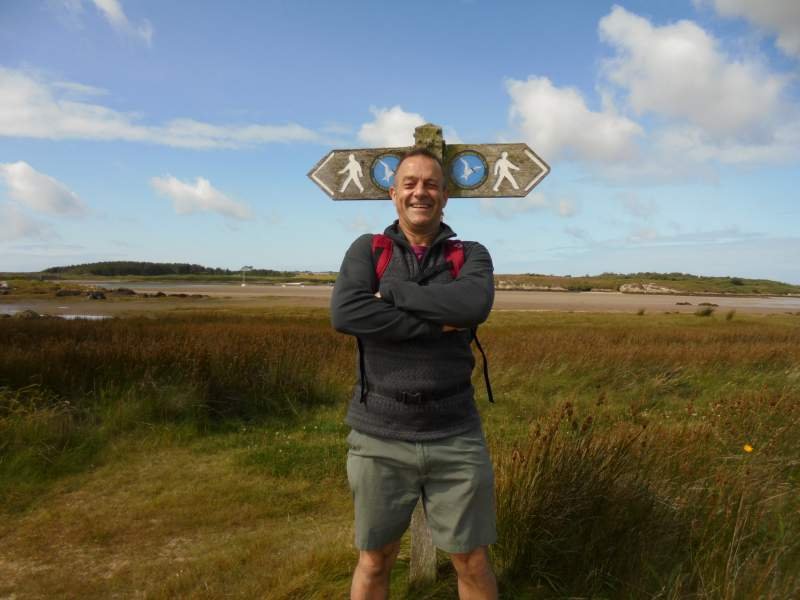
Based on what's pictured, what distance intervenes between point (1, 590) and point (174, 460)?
202cm

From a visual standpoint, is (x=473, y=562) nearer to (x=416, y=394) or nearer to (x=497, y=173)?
(x=416, y=394)

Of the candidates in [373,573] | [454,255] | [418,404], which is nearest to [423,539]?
[373,573]

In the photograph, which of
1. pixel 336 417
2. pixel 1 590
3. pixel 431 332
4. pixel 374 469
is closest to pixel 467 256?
pixel 431 332

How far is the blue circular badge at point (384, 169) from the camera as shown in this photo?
9.22 feet

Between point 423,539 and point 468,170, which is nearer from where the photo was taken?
point 423,539

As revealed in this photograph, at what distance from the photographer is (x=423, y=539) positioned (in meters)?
2.66

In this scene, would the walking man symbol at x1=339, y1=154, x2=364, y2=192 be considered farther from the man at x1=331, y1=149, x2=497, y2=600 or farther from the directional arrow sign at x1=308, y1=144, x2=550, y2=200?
the man at x1=331, y1=149, x2=497, y2=600

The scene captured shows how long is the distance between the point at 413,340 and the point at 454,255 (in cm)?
38

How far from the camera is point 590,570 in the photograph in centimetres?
257

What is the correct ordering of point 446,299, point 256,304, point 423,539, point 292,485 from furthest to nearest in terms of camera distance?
point 256,304, point 292,485, point 423,539, point 446,299

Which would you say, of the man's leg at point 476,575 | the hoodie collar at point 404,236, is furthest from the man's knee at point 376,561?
the hoodie collar at point 404,236

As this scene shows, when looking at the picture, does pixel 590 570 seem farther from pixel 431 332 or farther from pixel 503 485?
pixel 431 332

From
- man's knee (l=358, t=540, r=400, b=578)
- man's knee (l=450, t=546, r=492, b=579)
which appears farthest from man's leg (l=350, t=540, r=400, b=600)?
man's knee (l=450, t=546, r=492, b=579)

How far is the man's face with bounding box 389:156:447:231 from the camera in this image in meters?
2.10
